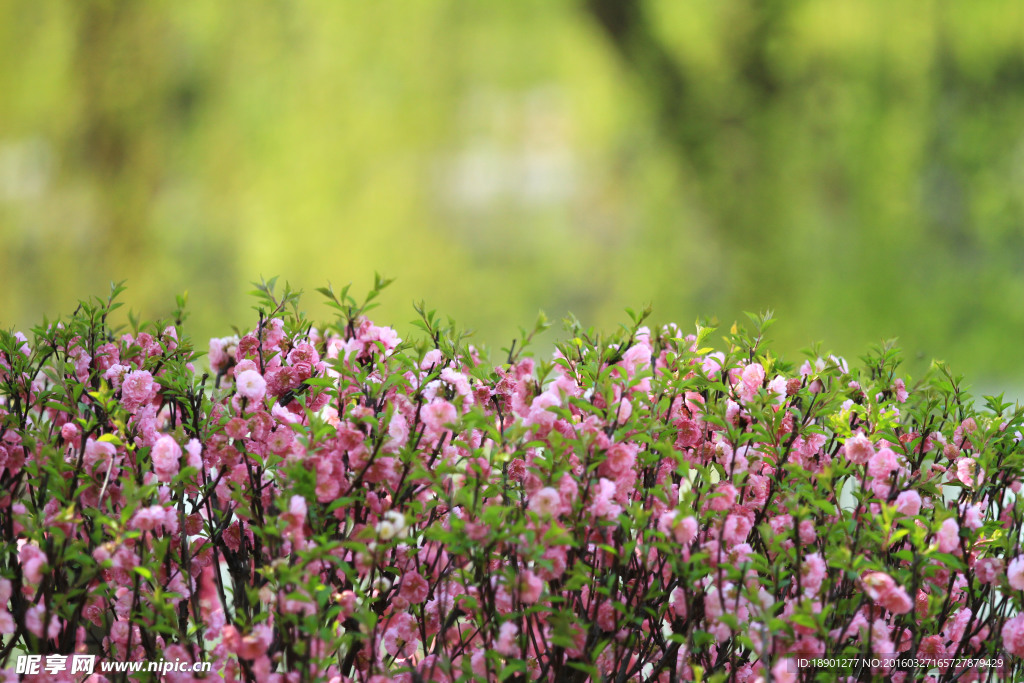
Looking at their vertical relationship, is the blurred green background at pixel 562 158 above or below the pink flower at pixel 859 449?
above

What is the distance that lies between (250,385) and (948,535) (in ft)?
2.74

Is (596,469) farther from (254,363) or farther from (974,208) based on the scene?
(974,208)

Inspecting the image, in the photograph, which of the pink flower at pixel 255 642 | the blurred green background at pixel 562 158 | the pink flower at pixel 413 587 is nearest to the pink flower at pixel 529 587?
the pink flower at pixel 413 587

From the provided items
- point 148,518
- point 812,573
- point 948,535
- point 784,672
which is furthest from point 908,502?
point 148,518

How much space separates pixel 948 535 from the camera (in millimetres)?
880

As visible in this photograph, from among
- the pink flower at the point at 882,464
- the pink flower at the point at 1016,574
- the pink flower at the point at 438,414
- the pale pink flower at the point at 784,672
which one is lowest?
the pale pink flower at the point at 784,672

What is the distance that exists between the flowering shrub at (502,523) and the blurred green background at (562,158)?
2.91 metres

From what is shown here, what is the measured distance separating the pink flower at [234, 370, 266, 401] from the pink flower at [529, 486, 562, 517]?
0.38m

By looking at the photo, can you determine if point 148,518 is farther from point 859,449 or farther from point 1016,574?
point 1016,574

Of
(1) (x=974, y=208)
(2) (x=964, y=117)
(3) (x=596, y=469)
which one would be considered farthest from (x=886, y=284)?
(3) (x=596, y=469)

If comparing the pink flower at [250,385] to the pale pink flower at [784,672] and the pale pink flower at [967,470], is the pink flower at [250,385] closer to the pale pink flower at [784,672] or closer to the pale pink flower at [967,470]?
the pale pink flower at [784,672]

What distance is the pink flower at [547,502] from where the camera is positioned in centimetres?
87

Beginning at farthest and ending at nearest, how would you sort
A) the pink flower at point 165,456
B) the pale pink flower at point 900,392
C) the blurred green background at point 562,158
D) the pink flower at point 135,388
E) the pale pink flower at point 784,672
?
the blurred green background at point 562,158
the pale pink flower at point 900,392
the pink flower at point 135,388
the pink flower at point 165,456
the pale pink flower at point 784,672

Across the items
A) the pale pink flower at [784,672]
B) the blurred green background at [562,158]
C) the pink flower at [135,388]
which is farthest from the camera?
the blurred green background at [562,158]
